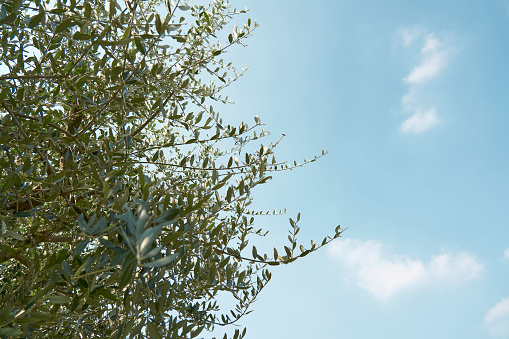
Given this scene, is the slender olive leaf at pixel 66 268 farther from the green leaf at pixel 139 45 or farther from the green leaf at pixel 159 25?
the green leaf at pixel 159 25

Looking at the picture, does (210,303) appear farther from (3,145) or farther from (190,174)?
(3,145)

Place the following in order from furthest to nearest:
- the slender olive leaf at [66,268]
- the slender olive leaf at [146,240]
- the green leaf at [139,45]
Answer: the green leaf at [139,45] < the slender olive leaf at [66,268] < the slender olive leaf at [146,240]

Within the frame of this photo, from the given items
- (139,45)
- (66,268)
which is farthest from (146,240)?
(139,45)

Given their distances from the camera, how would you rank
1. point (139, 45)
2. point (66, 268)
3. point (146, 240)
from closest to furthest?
point (146, 240) < point (66, 268) < point (139, 45)

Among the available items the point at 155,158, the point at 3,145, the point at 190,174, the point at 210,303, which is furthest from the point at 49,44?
the point at 210,303

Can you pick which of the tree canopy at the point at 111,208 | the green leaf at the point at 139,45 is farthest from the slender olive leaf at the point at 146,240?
the green leaf at the point at 139,45

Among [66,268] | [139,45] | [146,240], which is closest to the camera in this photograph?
[146,240]

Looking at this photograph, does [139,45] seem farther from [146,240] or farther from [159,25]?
[146,240]

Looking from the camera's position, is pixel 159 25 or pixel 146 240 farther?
pixel 159 25

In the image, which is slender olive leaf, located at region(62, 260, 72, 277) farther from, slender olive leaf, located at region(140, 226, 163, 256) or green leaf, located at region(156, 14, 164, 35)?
green leaf, located at region(156, 14, 164, 35)

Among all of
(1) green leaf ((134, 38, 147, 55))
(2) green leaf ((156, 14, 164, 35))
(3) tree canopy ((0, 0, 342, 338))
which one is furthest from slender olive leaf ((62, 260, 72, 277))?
(2) green leaf ((156, 14, 164, 35))

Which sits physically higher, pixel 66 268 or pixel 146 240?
pixel 66 268

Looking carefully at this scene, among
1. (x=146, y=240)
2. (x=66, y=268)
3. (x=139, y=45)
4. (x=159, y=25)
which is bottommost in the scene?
(x=146, y=240)

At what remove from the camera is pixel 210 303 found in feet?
11.8
